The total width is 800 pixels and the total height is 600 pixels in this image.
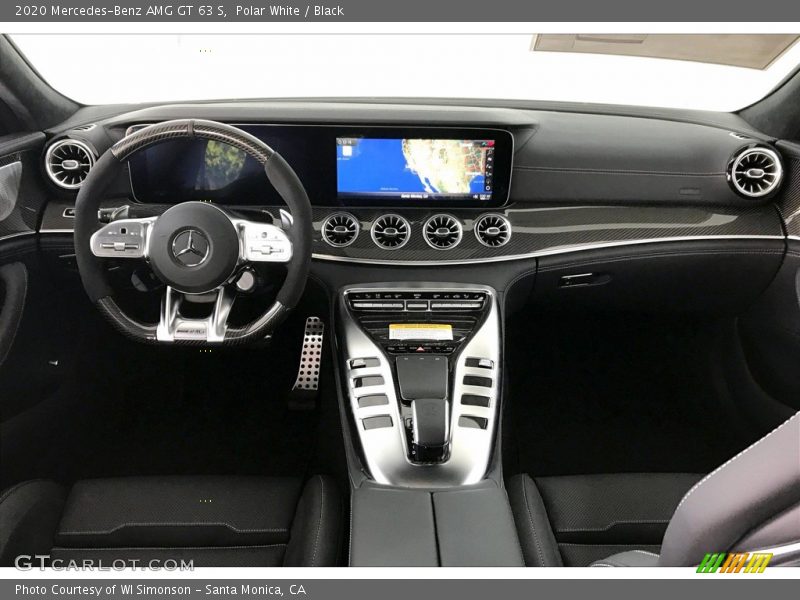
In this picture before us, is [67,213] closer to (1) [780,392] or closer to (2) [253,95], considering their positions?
(2) [253,95]

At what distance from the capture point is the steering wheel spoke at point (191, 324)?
4.96 ft

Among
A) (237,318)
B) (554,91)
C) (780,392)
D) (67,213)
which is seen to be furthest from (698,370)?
(67,213)

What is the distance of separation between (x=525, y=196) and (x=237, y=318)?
97 centimetres

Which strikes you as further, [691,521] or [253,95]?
[253,95]

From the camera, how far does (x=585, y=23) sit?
1428 mm

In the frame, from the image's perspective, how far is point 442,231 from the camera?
1.91 m

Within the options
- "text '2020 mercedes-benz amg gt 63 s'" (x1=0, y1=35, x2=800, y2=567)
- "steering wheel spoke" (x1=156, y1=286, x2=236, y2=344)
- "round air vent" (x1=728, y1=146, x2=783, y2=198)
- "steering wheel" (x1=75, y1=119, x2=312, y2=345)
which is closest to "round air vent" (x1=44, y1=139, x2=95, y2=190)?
"text '2020 mercedes-benz amg gt 63 s'" (x1=0, y1=35, x2=800, y2=567)

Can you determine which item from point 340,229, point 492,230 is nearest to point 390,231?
point 340,229

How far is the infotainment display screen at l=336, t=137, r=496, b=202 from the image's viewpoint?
1848mm

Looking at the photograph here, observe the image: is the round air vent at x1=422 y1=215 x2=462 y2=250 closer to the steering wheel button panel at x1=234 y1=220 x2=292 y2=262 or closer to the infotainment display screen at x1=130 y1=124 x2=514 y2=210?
the infotainment display screen at x1=130 y1=124 x2=514 y2=210

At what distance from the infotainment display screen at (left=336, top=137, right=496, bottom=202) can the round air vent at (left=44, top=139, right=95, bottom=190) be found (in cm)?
73

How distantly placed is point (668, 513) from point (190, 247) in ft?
4.20

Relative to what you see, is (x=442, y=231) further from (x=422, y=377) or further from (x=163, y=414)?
(x=163, y=414)

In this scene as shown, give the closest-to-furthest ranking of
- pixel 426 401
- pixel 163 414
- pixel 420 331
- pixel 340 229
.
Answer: pixel 426 401 < pixel 420 331 < pixel 340 229 < pixel 163 414
